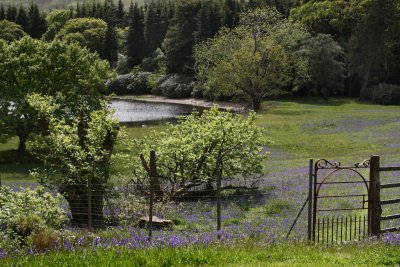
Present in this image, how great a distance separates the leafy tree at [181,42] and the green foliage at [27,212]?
4073 inches

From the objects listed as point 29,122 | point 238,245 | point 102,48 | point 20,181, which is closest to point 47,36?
point 102,48

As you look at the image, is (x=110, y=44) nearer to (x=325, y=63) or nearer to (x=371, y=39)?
(x=325, y=63)

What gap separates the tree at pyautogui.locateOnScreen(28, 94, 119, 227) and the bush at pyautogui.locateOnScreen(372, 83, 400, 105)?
69.2m

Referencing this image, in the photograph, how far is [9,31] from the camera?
136875 millimetres

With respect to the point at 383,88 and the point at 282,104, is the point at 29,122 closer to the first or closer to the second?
the point at 282,104

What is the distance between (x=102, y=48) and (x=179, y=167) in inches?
4884

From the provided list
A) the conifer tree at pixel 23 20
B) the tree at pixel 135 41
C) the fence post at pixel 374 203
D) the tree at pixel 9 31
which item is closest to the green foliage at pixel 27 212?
the fence post at pixel 374 203

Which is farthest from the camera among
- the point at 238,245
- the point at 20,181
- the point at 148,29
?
the point at 148,29

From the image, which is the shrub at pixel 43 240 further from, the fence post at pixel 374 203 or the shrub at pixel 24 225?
the fence post at pixel 374 203

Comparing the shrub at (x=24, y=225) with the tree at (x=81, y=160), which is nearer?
the shrub at (x=24, y=225)

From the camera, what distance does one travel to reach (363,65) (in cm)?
9006

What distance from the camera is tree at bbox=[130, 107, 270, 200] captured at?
25172 millimetres

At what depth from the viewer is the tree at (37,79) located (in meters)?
44.1

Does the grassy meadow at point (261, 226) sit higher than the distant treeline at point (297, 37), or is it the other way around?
the distant treeline at point (297, 37)
